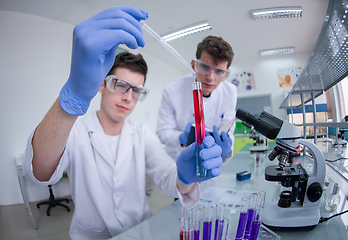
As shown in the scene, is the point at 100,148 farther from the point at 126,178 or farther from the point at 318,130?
the point at 318,130

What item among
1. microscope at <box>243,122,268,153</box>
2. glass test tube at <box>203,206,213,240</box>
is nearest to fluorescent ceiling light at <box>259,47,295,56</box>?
microscope at <box>243,122,268,153</box>

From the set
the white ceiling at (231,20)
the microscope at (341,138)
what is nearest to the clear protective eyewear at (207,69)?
the white ceiling at (231,20)

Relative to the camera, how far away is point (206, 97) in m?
1.53

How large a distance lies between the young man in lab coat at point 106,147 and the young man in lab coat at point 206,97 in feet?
1.10

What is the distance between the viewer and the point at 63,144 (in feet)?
2.20

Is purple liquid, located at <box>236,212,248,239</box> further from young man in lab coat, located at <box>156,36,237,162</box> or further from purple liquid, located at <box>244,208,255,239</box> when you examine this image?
young man in lab coat, located at <box>156,36,237,162</box>

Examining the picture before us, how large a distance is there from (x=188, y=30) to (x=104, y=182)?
140 centimetres

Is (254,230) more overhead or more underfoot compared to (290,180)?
more underfoot

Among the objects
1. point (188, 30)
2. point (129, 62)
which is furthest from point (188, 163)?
point (188, 30)

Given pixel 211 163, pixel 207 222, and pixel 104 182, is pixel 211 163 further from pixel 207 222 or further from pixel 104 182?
pixel 104 182

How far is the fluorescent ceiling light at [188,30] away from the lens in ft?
4.60

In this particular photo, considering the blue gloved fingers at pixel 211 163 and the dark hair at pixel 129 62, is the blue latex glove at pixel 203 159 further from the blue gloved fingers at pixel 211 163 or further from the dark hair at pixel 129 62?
the dark hair at pixel 129 62

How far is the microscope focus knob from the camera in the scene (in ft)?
2.37

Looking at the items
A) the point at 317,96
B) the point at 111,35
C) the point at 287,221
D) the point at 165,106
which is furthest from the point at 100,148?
the point at 317,96
